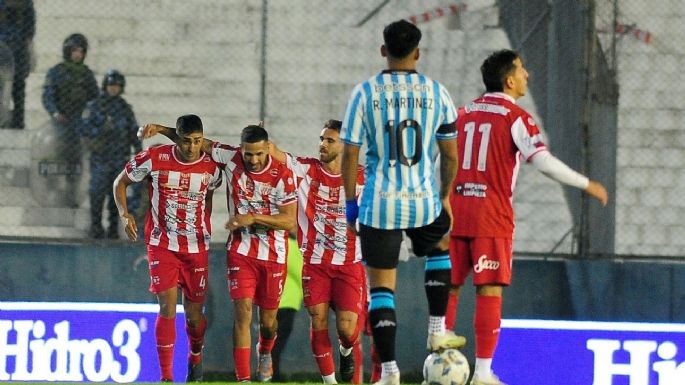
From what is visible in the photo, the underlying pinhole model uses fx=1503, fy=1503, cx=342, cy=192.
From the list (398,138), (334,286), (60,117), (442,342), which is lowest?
(442,342)

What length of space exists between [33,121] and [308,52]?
226 centimetres

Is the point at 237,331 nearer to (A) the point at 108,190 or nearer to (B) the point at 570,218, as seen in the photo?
(A) the point at 108,190

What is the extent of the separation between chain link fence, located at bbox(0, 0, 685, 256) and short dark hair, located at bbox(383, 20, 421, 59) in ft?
16.2

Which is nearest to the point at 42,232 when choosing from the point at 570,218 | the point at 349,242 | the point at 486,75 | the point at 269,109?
the point at 269,109

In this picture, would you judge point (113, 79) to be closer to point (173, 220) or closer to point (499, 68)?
point (173, 220)

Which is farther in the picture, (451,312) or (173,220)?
(173,220)

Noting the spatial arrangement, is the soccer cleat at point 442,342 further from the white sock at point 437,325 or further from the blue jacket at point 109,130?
the blue jacket at point 109,130

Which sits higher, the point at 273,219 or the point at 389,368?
the point at 273,219

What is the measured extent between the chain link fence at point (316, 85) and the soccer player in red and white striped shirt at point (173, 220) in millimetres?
1756

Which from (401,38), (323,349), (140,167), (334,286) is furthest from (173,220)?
(401,38)

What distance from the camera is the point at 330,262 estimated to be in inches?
390

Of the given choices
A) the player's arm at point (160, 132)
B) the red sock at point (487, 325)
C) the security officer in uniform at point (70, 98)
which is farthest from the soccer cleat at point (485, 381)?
the security officer in uniform at point (70, 98)

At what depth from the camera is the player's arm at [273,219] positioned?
9.70 m

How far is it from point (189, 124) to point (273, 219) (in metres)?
0.83
